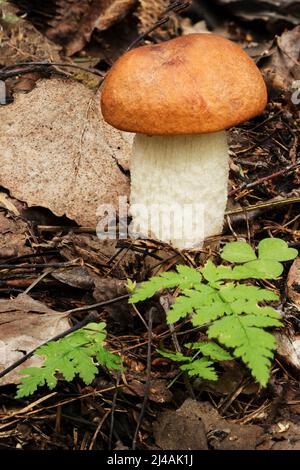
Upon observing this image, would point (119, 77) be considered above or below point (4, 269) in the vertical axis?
above

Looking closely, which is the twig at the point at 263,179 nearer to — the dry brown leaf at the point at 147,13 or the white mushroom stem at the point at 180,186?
the white mushroom stem at the point at 180,186

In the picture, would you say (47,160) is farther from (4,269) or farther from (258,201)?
(258,201)

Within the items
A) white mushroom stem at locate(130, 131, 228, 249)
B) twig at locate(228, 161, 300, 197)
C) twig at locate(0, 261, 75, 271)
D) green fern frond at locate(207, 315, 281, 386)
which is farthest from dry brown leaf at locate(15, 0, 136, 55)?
green fern frond at locate(207, 315, 281, 386)

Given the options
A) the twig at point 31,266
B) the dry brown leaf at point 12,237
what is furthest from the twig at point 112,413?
the dry brown leaf at point 12,237

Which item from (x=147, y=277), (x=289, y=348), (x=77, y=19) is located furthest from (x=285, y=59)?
(x=289, y=348)

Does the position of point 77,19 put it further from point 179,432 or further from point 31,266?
point 179,432
